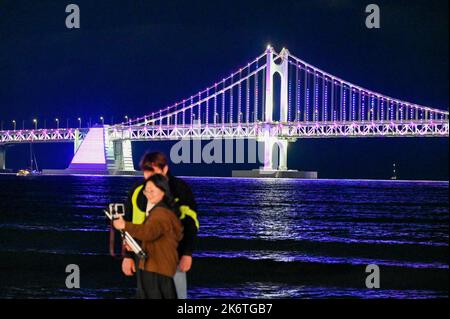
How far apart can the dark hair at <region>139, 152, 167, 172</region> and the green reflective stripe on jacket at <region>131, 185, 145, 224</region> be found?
156 mm

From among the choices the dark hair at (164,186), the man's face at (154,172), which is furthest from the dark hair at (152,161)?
the dark hair at (164,186)

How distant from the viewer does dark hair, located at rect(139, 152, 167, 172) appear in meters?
5.36

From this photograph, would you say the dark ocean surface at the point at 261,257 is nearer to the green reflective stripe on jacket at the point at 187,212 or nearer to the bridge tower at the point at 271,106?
the green reflective stripe on jacket at the point at 187,212

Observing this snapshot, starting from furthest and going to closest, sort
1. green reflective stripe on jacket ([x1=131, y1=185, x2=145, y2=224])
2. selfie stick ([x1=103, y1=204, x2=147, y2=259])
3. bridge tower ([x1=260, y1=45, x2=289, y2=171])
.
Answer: bridge tower ([x1=260, y1=45, x2=289, y2=171]) < green reflective stripe on jacket ([x1=131, y1=185, x2=145, y2=224]) < selfie stick ([x1=103, y1=204, x2=147, y2=259])

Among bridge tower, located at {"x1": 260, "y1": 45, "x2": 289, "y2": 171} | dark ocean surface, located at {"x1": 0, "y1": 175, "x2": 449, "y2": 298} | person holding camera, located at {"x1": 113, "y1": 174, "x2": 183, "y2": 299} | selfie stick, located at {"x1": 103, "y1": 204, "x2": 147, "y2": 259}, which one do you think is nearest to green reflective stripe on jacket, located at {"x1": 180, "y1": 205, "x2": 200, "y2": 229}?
person holding camera, located at {"x1": 113, "y1": 174, "x2": 183, "y2": 299}

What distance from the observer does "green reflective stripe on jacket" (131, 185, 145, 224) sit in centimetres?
547

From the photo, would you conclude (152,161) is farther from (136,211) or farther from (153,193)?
(136,211)

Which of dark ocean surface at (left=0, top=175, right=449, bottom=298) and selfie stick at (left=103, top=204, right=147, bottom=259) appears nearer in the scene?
selfie stick at (left=103, top=204, right=147, bottom=259)

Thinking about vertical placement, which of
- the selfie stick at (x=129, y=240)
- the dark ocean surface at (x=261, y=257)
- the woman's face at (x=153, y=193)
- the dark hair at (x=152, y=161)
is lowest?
the dark ocean surface at (x=261, y=257)

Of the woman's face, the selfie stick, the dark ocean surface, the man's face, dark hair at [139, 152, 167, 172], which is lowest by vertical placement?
the dark ocean surface

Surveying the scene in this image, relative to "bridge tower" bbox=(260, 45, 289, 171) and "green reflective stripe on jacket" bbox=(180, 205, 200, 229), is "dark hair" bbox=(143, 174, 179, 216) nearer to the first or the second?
"green reflective stripe on jacket" bbox=(180, 205, 200, 229)

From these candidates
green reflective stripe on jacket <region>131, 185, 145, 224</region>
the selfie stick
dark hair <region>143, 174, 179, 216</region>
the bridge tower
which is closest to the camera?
the selfie stick

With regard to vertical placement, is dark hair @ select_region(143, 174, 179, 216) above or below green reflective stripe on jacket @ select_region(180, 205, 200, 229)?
above

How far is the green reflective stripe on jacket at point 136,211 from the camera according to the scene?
18.0 ft
